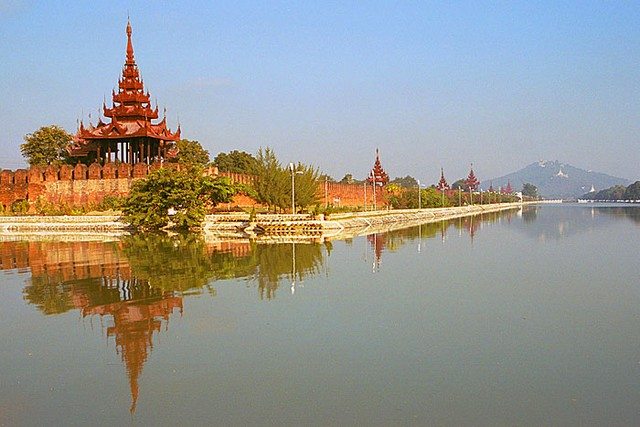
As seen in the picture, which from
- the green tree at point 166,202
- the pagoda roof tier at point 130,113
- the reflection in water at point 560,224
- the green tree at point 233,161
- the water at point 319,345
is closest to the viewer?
the water at point 319,345

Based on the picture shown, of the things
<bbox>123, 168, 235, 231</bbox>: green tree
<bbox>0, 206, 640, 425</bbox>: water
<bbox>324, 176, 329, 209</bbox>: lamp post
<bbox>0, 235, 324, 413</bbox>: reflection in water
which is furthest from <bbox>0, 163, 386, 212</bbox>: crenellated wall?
<bbox>0, 206, 640, 425</bbox>: water

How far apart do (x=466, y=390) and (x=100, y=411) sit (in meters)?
3.53

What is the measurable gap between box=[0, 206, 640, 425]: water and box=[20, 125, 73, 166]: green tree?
3723 cm

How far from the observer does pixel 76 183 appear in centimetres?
3944

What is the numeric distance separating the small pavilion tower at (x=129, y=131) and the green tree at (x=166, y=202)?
9438 mm

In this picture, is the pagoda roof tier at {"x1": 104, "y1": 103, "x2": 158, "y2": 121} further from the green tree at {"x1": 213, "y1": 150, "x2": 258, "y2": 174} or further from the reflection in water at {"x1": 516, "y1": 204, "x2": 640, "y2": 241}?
the reflection in water at {"x1": 516, "y1": 204, "x2": 640, "y2": 241}

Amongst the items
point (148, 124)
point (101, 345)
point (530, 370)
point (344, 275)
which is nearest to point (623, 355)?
point (530, 370)

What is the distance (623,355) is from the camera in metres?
7.89

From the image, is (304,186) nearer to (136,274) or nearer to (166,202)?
(166,202)

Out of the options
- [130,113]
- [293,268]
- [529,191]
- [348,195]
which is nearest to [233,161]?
[348,195]

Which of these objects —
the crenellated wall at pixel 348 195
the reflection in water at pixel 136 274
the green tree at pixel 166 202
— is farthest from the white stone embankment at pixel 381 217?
the reflection in water at pixel 136 274

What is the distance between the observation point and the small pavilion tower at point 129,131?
41544 millimetres

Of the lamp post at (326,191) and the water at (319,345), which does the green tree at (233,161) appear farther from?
the water at (319,345)

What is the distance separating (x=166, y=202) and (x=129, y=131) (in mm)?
12063
